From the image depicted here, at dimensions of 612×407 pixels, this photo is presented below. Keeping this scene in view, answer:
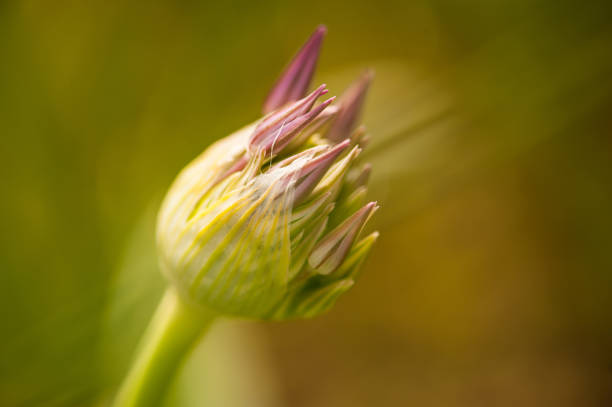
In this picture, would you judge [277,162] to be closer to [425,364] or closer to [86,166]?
[86,166]

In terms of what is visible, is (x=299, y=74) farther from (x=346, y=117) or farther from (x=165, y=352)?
(x=165, y=352)

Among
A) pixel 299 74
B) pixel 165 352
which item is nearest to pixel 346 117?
pixel 299 74

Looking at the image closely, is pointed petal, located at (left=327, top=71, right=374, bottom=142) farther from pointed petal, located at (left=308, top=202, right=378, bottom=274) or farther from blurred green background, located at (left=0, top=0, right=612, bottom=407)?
blurred green background, located at (left=0, top=0, right=612, bottom=407)

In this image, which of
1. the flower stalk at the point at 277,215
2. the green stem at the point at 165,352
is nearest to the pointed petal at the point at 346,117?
the flower stalk at the point at 277,215

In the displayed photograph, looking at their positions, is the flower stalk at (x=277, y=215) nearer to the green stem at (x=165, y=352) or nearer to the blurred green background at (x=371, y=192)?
the green stem at (x=165, y=352)

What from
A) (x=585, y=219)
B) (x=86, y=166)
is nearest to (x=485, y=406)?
(x=585, y=219)

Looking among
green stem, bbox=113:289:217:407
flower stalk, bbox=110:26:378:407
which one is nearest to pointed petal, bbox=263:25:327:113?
flower stalk, bbox=110:26:378:407

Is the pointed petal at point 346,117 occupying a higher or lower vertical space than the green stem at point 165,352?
higher
